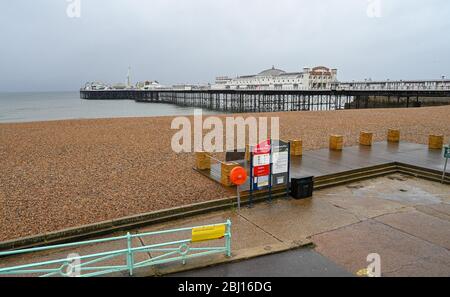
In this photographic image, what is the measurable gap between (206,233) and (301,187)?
3767 mm

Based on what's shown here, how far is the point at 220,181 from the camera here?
877 cm

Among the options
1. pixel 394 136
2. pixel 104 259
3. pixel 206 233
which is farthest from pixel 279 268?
pixel 394 136

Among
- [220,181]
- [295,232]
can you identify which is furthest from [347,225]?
[220,181]

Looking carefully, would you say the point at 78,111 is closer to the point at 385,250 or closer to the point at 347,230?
the point at 347,230

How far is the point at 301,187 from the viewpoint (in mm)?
7852

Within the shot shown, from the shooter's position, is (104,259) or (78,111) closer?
(104,259)

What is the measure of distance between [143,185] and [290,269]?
16.3ft

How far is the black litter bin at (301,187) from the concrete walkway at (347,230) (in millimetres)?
210

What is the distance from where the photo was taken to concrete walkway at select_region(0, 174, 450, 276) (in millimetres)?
4965

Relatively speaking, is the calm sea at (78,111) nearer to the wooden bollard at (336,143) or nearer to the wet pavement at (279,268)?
the wooden bollard at (336,143)

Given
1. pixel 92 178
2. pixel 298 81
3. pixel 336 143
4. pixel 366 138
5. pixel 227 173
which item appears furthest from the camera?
pixel 298 81

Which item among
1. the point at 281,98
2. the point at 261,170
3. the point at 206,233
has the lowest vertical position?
the point at 206,233

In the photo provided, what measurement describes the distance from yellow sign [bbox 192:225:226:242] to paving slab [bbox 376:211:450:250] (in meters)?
3.65
